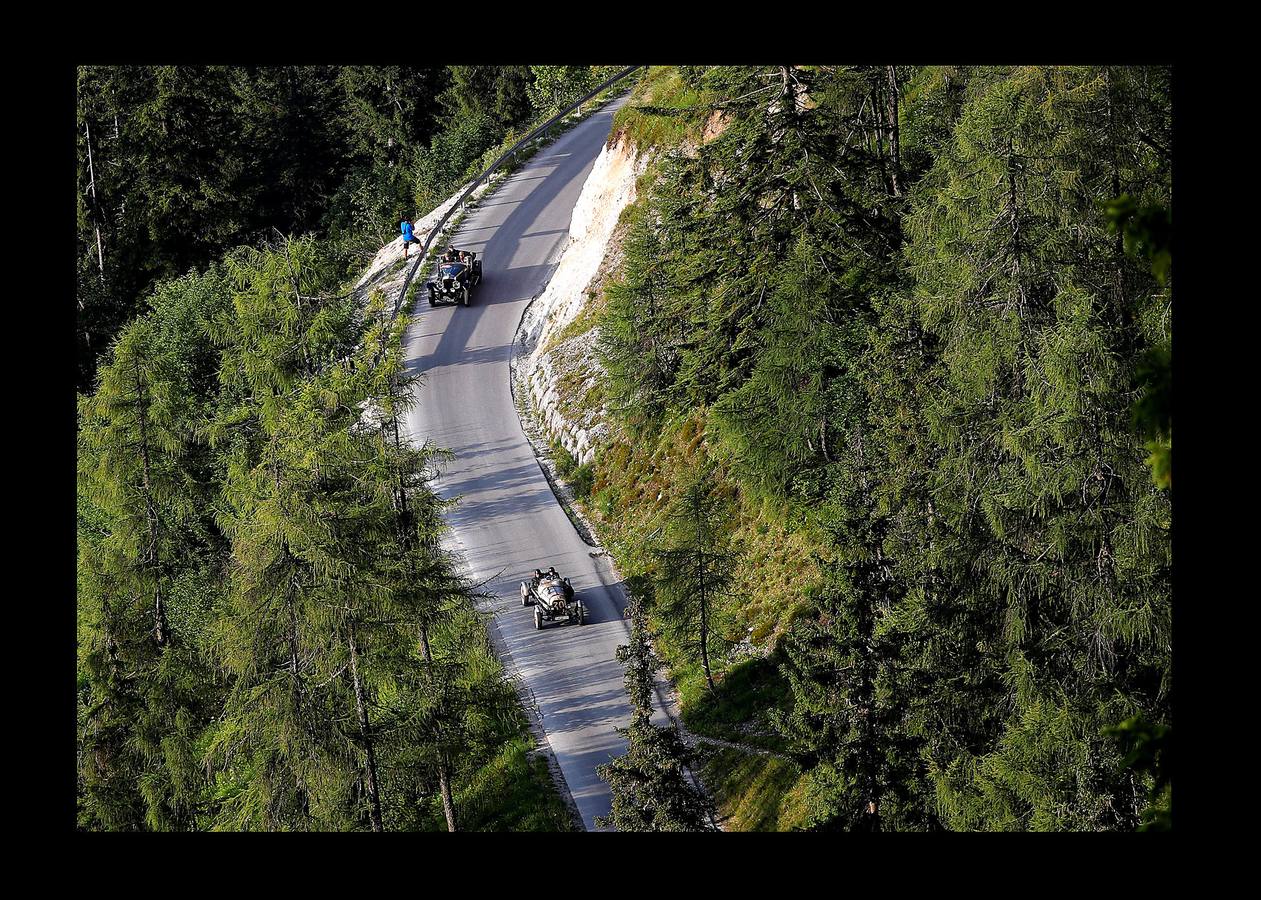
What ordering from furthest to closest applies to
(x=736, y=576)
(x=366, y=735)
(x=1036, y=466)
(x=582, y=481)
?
(x=582, y=481), (x=736, y=576), (x=366, y=735), (x=1036, y=466)

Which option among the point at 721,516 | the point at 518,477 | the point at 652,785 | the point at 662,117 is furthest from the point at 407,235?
the point at 652,785

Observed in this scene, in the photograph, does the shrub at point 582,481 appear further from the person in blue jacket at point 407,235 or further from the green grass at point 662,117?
the person in blue jacket at point 407,235

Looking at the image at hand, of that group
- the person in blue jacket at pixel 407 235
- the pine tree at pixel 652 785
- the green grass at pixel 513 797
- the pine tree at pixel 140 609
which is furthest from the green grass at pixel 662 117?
the pine tree at pixel 652 785

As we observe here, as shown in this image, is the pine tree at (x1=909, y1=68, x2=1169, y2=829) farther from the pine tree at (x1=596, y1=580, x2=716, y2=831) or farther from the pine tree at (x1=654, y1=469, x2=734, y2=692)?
the pine tree at (x1=654, y1=469, x2=734, y2=692)

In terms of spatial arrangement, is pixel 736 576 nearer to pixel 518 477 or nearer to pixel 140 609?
pixel 518 477

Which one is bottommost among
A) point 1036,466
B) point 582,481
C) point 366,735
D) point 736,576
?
point 736,576

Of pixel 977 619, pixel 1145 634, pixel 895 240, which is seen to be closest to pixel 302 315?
pixel 895 240
